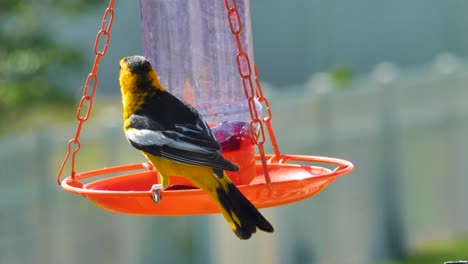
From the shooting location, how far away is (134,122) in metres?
3.84

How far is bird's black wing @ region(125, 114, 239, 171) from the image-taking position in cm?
353

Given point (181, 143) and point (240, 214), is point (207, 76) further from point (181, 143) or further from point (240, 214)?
point (240, 214)

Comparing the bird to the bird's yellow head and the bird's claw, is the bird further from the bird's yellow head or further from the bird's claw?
the bird's claw

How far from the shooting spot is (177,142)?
3635 mm

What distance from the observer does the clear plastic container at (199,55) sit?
4234mm

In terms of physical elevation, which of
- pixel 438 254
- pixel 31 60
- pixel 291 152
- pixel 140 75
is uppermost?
pixel 31 60

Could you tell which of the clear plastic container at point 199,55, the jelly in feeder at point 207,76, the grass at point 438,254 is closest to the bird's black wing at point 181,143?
the jelly in feeder at point 207,76

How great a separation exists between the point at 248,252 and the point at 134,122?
5400 mm

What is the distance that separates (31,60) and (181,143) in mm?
6697

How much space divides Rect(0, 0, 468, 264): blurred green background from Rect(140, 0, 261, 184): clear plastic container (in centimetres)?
434

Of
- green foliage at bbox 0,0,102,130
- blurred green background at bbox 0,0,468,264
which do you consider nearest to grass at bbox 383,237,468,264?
blurred green background at bbox 0,0,468,264

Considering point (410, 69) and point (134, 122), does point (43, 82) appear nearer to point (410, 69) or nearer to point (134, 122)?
point (134, 122)

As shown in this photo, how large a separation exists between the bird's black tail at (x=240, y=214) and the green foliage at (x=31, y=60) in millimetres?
6606

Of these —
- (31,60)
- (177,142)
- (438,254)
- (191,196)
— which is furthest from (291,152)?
(191,196)
